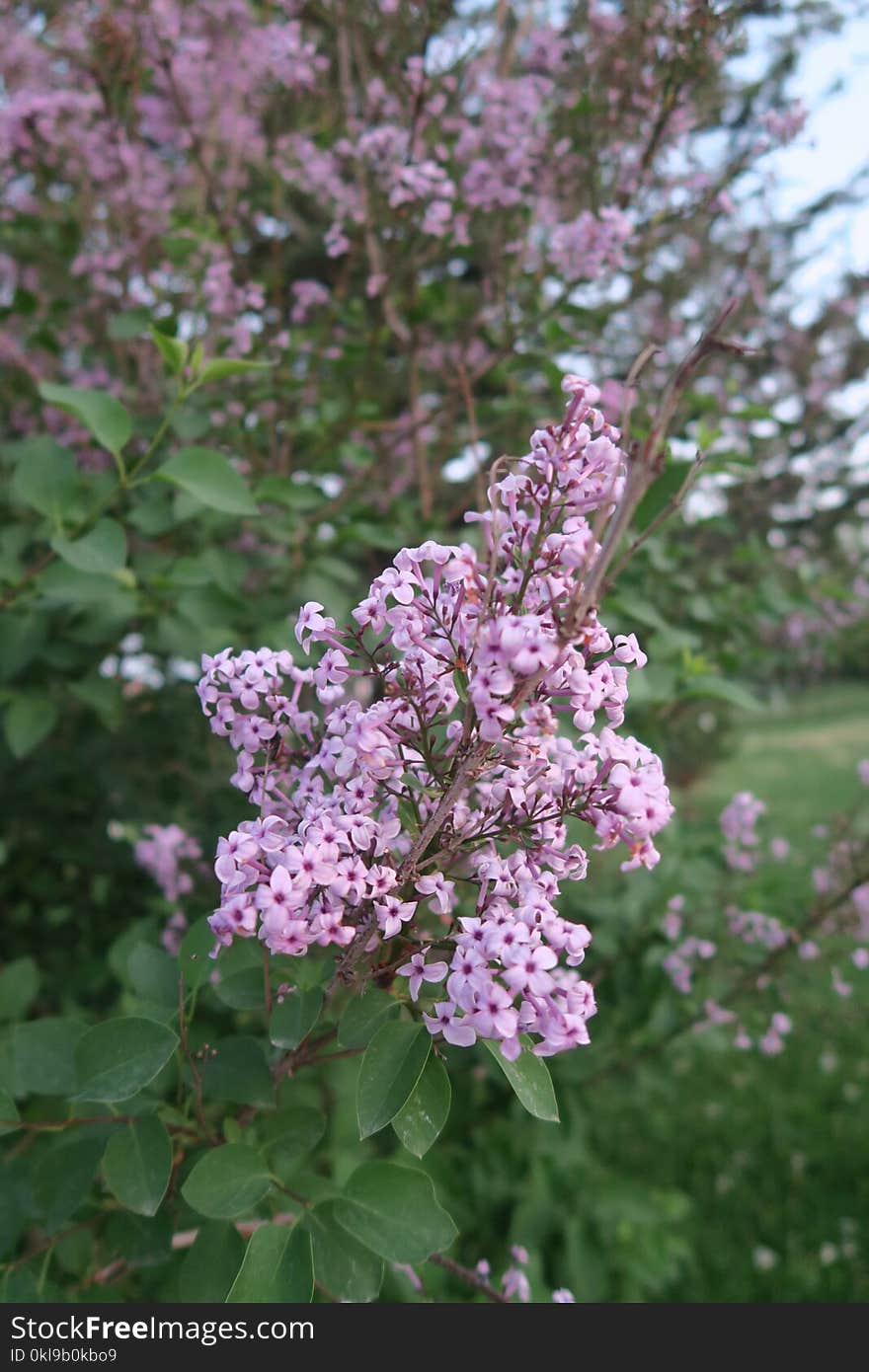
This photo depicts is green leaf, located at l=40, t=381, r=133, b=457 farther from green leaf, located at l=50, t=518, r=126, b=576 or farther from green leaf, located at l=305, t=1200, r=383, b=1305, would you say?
green leaf, located at l=305, t=1200, r=383, b=1305

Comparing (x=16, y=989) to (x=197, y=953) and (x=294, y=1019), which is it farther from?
(x=294, y=1019)

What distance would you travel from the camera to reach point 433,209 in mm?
2227

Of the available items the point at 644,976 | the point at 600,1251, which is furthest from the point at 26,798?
the point at 600,1251

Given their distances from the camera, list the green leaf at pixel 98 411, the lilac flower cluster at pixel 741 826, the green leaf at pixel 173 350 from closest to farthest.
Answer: the green leaf at pixel 98 411 < the green leaf at pixel 173 350 < the lilac flower cluster at pixel 741 826

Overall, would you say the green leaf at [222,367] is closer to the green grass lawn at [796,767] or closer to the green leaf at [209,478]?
the green leaf at [209,478]

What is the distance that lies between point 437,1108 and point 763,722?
21.3 meters

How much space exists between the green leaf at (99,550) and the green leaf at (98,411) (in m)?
0.14

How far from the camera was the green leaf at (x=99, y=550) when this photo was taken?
5.19 ft

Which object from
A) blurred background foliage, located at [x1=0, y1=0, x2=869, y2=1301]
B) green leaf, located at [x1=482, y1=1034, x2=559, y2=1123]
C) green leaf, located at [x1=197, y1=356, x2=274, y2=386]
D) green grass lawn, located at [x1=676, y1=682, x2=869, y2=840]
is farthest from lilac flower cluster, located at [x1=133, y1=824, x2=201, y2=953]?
green grass lawn, located at [x1=676, y1=682, x2=869, y2=840]

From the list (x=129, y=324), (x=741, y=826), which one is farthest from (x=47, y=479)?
(x=741, y=826)

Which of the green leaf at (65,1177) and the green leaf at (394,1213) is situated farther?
the green leaf at (65,1177)

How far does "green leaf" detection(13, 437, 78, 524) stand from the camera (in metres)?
1.78

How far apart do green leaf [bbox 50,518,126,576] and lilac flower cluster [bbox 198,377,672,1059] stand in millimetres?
648

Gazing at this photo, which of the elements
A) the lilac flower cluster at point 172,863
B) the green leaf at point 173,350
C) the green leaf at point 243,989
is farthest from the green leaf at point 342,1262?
the green leaf at point 173,350
